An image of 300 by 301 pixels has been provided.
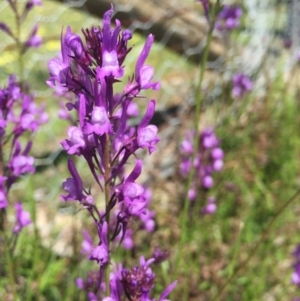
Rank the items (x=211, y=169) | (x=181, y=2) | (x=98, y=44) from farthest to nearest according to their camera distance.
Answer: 1. (x=181, y=2)
2. (x=211, y=169)
3. (x=98, y=44)

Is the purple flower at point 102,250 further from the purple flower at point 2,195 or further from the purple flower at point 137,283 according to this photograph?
the purple flower at point 2,195

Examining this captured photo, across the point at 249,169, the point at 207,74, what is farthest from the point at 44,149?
the point at 207,74

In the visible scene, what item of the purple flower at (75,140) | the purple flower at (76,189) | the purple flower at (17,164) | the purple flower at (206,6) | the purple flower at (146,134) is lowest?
the purple flower at (17,164)

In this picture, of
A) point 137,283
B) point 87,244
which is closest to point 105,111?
point 137,283

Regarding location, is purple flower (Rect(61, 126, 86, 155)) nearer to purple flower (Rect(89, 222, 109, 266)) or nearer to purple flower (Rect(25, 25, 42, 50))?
purple flower (Rect(89, 222, 109, 266))

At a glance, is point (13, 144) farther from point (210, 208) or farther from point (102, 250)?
point (210, 208)

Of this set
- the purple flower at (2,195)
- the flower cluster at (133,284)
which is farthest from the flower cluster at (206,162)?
the flower cluster at (133,284)

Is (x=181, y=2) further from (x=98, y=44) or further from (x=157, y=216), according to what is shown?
(x=98, y=44)

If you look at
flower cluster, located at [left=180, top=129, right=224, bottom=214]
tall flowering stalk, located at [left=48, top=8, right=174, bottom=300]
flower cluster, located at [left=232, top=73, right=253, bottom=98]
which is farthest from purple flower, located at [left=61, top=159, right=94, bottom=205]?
flower cluster, located at [left=232, top=73, right=253, bottom=98]
